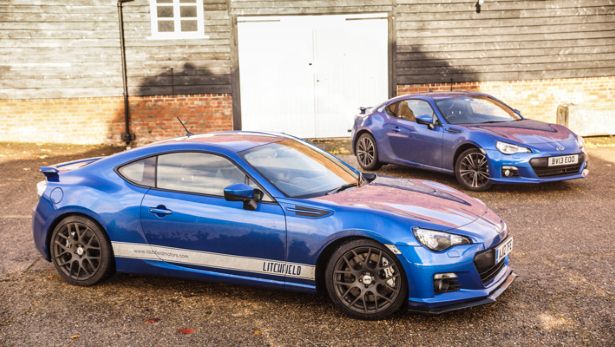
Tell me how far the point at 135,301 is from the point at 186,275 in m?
0.47

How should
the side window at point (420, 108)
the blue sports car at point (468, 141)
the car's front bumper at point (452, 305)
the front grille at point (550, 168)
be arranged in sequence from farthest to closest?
the side window at point (420, 108)
the blue sports car at point (468, 141)
the front grille at point (550, 168)
the car's front bumper at point (452, 305)

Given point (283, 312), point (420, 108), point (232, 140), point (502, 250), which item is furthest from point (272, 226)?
point (420, 108)

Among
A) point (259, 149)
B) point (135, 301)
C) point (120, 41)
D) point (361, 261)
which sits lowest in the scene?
point (135, 301)

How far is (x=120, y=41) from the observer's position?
1717cm

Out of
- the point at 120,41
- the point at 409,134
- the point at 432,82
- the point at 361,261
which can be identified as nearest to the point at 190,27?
the point at 120,41

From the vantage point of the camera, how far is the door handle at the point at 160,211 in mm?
5910

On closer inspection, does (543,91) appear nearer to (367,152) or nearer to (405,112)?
(367,152)

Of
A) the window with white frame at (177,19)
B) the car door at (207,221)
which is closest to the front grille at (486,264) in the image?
the car door at (207,221)

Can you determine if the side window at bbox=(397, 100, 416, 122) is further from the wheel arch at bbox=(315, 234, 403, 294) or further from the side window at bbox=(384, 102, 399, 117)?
the wheel arch at bbox=(315, 234, 403, 294)

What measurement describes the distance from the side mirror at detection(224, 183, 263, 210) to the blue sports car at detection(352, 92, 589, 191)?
5.43 metres

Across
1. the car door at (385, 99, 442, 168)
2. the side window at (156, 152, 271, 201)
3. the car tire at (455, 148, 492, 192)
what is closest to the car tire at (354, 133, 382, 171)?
the car door at (385, 99, 442, 168)

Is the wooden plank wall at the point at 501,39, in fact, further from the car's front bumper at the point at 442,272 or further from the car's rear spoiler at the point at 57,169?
the car's front bumper at the point at 442,272

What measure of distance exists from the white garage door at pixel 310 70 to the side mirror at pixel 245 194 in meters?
12.2

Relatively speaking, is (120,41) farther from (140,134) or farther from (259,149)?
(259,149)
